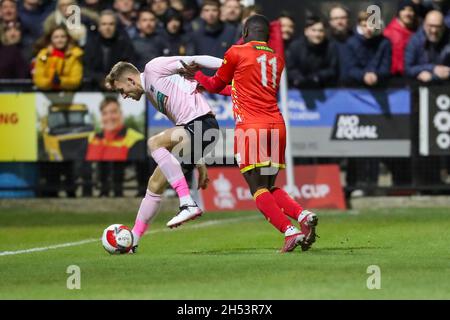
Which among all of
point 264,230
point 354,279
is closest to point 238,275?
point 354,279

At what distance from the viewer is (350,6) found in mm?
24828

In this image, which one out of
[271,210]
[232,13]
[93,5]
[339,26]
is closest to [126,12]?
[93,5]

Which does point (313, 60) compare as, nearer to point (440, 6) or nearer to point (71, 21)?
point (440, 6)

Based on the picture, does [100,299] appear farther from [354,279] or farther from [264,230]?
[264,230]

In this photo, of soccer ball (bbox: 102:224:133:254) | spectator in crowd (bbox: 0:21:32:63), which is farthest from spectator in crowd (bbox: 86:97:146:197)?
soccer ball (bbox: 102:224:133:254)

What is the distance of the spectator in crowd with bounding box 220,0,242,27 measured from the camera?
21.4 meters

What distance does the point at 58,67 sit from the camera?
834 inches

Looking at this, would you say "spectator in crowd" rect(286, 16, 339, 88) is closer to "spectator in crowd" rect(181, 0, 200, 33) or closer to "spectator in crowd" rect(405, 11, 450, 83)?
"spectator in crowd" rect(405, 11, 450, 83)

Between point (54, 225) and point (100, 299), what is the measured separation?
9.20m

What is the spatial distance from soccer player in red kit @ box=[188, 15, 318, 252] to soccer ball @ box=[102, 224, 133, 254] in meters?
1.37

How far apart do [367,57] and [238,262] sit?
901 centimetres

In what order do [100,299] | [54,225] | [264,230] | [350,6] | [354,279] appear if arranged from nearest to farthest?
[100,299] < [354,279] < [264,230] < [54,225] < [350,6]

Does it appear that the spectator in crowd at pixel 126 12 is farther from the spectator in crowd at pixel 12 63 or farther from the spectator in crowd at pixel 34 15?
the spectator in crowd at pixel 12 63

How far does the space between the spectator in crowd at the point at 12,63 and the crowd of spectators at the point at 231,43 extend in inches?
0.6
